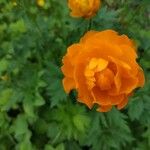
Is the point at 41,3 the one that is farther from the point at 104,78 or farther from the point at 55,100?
the point at 104,78

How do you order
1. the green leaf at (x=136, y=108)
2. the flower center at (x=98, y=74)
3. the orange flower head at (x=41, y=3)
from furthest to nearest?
the orange flower head at (x=41, y=3) < the green leaf at (x=136, y=108) < the flower center at (x=98, y=74)

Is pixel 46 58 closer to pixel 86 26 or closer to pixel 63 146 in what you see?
pixel 86 26

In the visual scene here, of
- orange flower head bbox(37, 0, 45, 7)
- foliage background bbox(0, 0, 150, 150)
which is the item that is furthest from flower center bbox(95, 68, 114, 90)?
orange flower head bbox(37, 0, 45, 7)

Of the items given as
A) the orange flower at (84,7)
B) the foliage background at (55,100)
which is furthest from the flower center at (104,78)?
the foliage background at (55,100)

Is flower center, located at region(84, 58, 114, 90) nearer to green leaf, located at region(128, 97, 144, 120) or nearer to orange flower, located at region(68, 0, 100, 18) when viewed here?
orange flower, located at region(68, 0, 100, 18)

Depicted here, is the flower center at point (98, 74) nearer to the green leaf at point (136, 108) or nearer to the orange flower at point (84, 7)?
the orange flower at point (84, 7)

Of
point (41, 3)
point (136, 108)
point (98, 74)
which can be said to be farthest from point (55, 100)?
point (41, 3)

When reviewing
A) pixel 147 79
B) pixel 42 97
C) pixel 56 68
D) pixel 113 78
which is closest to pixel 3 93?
pixel 42 97
